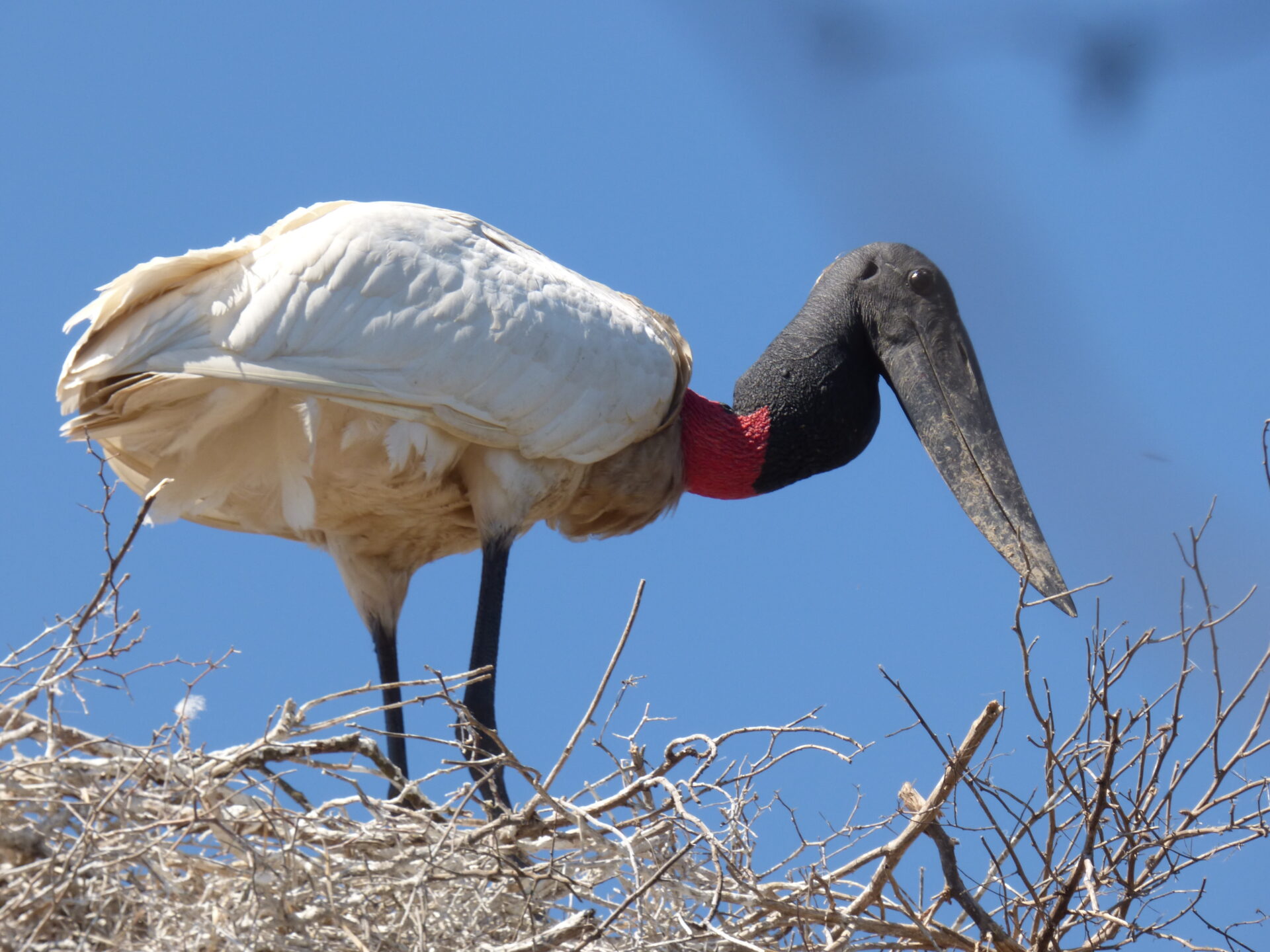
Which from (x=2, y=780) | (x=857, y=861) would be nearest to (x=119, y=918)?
(x=2, y=780)

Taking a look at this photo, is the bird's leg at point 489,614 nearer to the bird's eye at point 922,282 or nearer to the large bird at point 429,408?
the large bird at point 429,408

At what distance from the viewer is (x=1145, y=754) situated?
13.1 ft

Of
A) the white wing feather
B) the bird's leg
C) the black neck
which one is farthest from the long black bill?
the bird's leg

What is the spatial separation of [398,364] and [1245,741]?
7.36 feet

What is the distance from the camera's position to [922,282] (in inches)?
241

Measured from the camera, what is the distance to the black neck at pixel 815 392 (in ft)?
19.4

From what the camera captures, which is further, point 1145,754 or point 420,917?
point 1145,754

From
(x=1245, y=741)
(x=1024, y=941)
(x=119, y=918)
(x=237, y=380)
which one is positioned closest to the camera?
(x=119, y=918)

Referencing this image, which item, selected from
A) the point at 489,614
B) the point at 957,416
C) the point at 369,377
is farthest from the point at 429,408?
the point at 957,416

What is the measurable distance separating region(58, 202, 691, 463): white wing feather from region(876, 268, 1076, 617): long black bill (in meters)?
1.19

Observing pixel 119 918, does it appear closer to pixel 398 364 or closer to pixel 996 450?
pixel 398 364

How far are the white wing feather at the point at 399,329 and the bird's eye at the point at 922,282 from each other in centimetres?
131

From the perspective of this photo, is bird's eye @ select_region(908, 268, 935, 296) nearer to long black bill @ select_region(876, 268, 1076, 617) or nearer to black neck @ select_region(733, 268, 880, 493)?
long black bill @ select_region(876, 268, 1076, 617)

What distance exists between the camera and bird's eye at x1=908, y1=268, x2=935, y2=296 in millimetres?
6133
